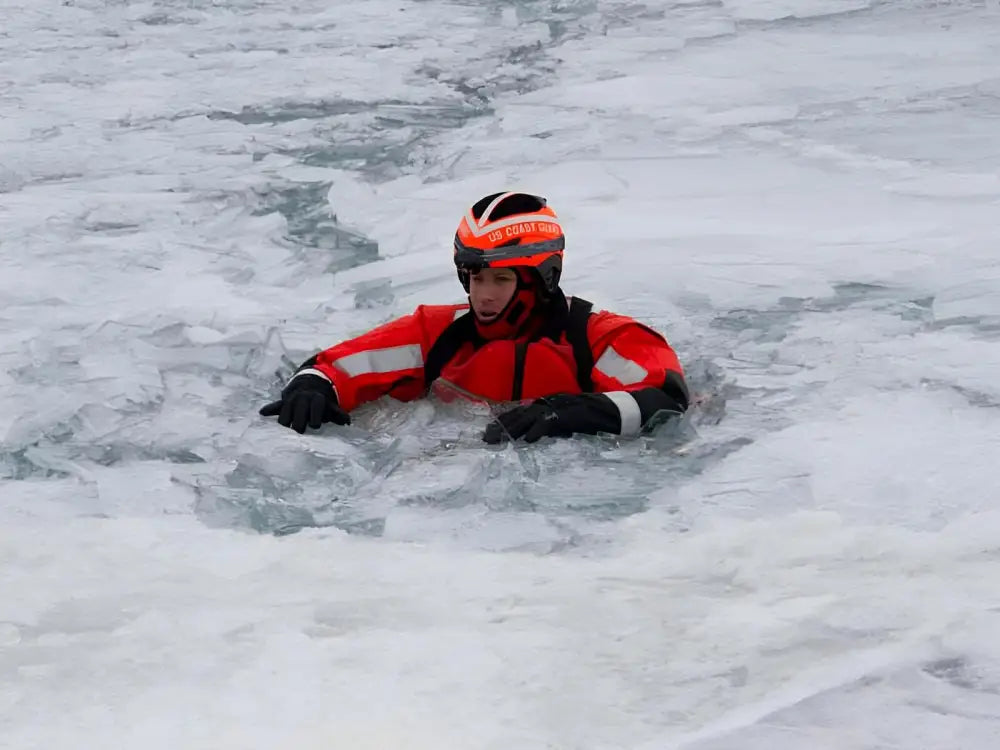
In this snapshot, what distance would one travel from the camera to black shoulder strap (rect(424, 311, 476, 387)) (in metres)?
5.11

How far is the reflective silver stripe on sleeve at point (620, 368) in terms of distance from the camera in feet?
15.8

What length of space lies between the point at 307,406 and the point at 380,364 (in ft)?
1.24

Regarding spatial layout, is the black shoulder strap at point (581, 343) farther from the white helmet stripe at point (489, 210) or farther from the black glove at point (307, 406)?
the black glove at point (307, 406)

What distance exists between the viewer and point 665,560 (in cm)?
379

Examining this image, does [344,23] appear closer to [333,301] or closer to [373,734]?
[333,301]

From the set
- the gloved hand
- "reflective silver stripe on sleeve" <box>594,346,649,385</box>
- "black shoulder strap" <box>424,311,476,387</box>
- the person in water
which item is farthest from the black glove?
"reflective silver stripe on sleeve" <box>594,346,649,385</box>

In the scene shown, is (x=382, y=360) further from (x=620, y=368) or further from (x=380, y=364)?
(x=620, y=368)

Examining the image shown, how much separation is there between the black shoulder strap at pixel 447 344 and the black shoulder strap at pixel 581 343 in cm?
34

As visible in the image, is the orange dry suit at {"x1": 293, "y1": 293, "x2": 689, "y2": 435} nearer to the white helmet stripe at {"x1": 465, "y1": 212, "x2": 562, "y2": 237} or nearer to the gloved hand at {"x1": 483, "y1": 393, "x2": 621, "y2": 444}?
the gloved hand at {"x1": 483, "y1": 393, "x2": 621, "y2": 444}

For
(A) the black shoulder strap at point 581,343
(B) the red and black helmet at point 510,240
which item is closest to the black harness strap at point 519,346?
(A) the black shoulder strap at point 581,343

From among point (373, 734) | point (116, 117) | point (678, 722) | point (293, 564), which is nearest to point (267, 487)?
point (293, 564)

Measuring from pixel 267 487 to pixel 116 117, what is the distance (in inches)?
242

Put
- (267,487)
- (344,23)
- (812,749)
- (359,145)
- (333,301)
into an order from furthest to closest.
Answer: (344,23)
(359,145)
(333,301)
(267,487)
(812,749)

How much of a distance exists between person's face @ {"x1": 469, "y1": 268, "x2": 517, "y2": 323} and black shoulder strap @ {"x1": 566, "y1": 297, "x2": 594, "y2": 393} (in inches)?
9.1
